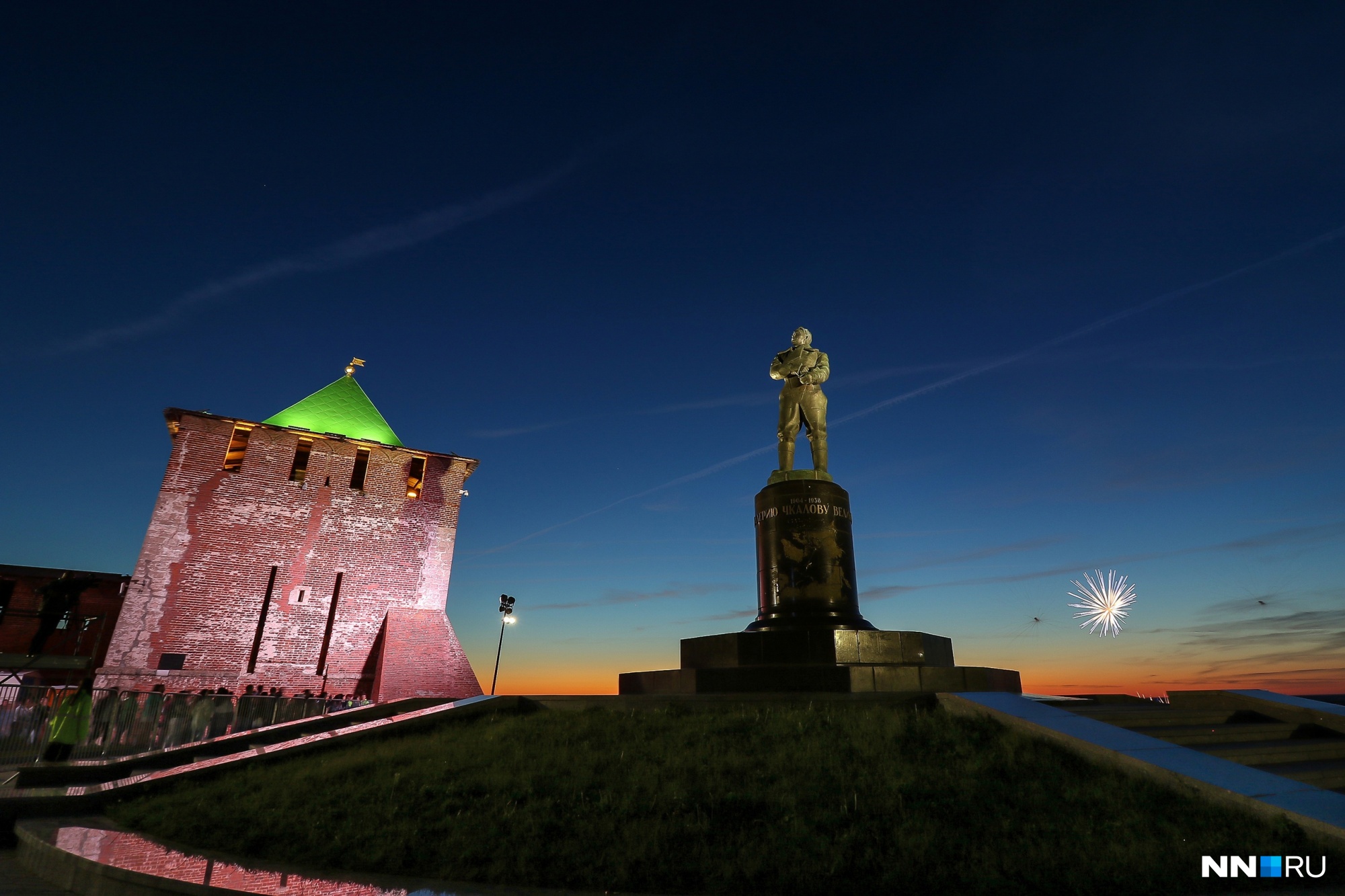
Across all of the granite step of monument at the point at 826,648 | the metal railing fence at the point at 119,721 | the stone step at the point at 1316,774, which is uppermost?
the granite step of monument at the point at 826,648

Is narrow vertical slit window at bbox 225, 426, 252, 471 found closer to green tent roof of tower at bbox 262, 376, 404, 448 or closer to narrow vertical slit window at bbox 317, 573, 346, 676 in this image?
green tent roof of tower at bbox 262, 376, 404, 448

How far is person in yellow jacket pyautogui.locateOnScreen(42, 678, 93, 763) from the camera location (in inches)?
330

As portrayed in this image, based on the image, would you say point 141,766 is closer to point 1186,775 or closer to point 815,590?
point 815,590

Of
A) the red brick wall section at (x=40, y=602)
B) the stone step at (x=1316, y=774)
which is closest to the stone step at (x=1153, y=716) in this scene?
the stone step at (x=1316, y=774)

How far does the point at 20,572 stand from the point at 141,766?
757 inches

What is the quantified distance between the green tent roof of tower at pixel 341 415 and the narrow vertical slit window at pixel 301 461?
0.55m

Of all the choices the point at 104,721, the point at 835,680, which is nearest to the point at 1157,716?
the point at 835,680

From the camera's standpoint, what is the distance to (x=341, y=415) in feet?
84.5

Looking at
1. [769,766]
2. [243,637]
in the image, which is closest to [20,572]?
[243,637]

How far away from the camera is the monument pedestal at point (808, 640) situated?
8.22 m

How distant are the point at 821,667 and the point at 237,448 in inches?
909

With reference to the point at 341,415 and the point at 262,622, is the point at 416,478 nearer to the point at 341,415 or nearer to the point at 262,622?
the point at 341,415

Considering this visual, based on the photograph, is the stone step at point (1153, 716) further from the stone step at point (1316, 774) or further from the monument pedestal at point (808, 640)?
the monument pedestal at point (808, 640)

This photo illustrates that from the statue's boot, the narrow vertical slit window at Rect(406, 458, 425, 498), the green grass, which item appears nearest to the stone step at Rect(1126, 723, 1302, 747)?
the green grass
